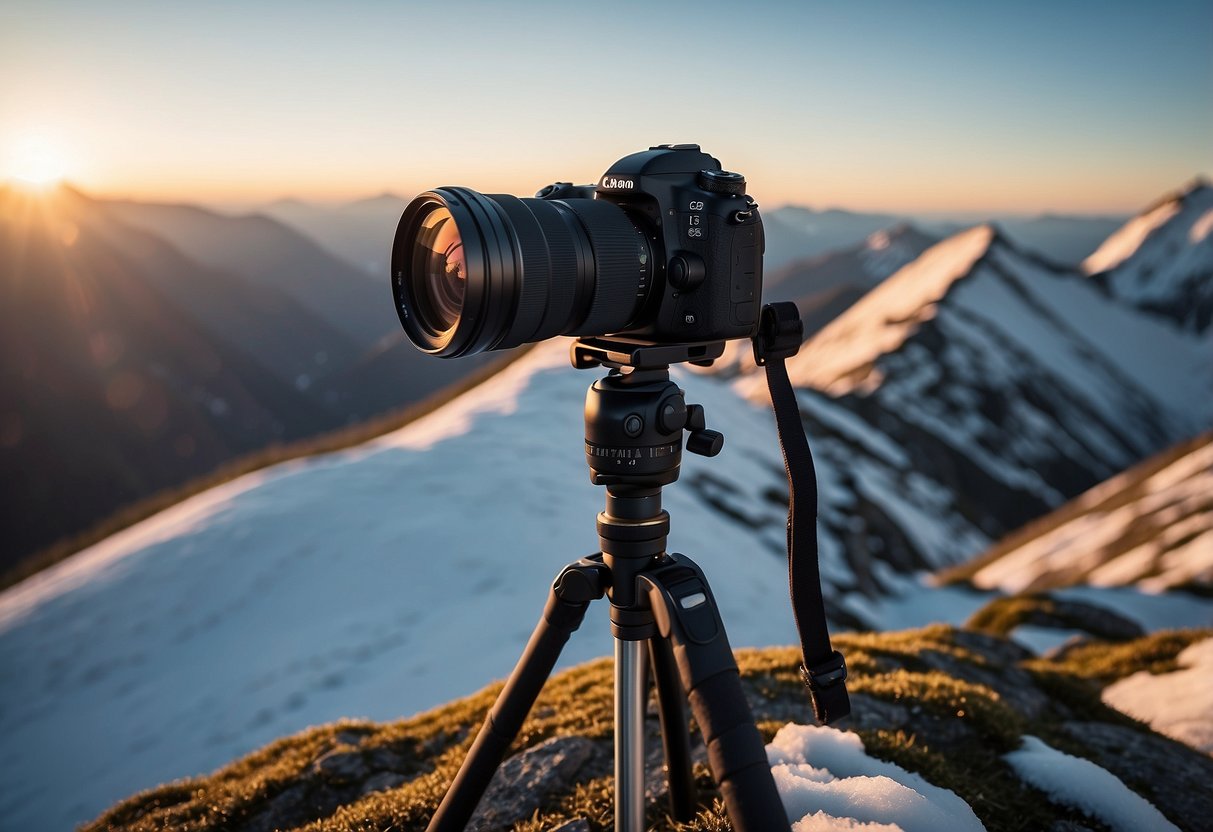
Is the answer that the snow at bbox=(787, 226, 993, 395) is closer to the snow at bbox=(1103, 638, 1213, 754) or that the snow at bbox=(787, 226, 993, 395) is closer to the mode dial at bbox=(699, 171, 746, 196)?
the snow at bbox=(1103, 638, 1213, 754)

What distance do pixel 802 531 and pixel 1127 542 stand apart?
53.4m

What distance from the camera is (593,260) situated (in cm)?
298

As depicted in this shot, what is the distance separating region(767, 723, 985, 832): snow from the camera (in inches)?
135

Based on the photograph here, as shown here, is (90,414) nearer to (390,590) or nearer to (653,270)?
(390,590)

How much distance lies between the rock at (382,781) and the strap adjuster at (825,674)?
11.8ft

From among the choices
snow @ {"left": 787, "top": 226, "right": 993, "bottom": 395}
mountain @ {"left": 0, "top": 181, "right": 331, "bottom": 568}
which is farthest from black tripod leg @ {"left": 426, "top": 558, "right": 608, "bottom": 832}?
mountain @ {"left": 0, "top": 181, "right": 331, "bottom": 568}

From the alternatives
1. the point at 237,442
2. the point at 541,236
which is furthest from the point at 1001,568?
the point at 237,442

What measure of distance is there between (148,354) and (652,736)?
217363mm

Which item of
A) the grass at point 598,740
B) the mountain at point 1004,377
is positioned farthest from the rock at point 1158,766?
the mountain at point 1004,377

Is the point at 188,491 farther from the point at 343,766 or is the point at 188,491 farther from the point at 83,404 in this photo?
the point at 83,404

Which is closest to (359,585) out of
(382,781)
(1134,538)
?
(382,781)

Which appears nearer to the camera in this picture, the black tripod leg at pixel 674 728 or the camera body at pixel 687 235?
the camera body at pixel 687 235

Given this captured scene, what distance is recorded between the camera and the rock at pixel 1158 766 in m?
4.84

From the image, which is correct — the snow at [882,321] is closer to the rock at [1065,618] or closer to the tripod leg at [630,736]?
the rock at [1065,618]
